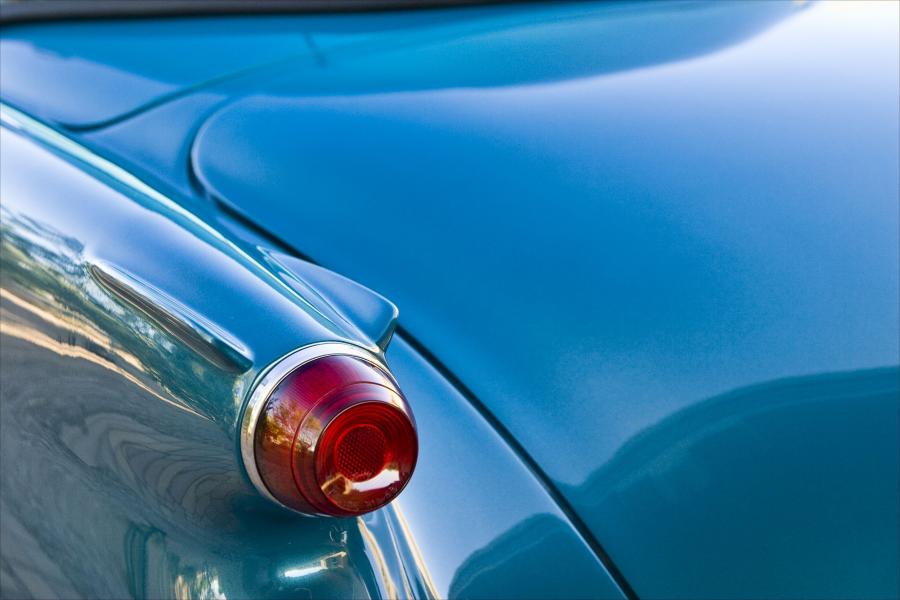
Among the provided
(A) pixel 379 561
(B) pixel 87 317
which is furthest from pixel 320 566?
(B) pixel 87 317

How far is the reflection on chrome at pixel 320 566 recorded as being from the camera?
1094 millimetres

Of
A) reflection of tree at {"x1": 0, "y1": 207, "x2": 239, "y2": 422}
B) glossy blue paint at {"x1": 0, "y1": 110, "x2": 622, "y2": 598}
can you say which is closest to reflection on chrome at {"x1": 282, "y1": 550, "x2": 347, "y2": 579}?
glossy blue paint at {"x1": 0, "y1": 110, "x2": 622, "y2": 598}

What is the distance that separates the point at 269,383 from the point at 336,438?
3.2 inches

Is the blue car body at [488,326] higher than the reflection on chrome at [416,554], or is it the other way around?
the blue car body at [488,326]

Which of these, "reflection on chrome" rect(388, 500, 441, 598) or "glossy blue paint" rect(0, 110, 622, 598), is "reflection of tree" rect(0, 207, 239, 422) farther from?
"reflection on chrome" rect(388, 500, 441, 598)

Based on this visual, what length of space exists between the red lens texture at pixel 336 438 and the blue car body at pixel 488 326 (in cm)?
4

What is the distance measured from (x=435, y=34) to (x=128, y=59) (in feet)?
1.68

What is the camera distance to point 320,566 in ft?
3.63

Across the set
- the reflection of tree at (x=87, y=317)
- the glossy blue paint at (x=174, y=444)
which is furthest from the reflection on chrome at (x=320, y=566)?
the reflection of tree at (x=87, y=317)

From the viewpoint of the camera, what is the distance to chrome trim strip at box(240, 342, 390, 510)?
1.01m

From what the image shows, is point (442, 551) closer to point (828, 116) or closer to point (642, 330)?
point (642, 330)

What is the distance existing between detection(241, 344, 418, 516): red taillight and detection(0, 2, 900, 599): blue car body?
3cm

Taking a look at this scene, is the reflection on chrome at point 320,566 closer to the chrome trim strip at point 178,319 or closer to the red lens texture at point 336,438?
the red lens texture at point 336,438

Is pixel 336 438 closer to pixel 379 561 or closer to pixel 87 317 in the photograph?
pixel 379 561
